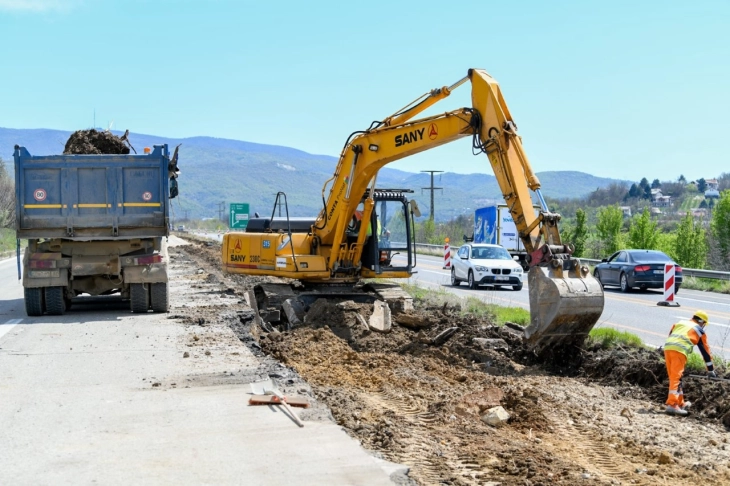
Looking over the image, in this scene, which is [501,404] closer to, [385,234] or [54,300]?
[385,234]

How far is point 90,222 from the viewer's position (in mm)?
16547

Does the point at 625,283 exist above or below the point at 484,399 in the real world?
below

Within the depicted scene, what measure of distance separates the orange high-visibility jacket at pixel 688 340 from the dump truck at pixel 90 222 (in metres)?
10.2

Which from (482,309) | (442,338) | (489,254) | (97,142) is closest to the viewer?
(442,338)

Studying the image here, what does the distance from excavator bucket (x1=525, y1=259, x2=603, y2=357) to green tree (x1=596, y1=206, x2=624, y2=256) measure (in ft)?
173

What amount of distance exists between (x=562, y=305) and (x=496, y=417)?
293cm

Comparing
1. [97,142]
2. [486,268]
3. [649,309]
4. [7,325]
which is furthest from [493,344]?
[486,268]

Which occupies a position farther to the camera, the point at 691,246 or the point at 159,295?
the point at 691,246

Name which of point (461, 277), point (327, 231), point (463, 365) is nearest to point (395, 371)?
point (463, 365)

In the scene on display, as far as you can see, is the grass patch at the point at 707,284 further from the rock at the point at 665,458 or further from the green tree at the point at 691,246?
the rock at the point at 665,458

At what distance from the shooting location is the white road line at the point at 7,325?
14405 mm

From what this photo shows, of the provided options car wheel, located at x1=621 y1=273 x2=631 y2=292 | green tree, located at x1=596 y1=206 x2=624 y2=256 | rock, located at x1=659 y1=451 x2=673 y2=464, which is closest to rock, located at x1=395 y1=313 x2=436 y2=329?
rock, located at x1=659 y1=451 x2=673 y2=464

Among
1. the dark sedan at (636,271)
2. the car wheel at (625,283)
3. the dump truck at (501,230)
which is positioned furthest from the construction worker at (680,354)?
the dump truck at (501,230)

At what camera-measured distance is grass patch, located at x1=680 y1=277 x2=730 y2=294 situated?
30.4 meters
